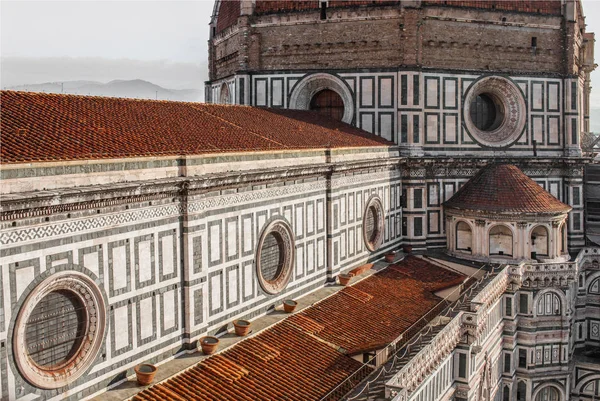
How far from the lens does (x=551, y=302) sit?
27828mm

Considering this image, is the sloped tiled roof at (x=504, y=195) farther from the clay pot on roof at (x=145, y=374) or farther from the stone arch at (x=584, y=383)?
the clay pot on roof at (x=145, y=374)

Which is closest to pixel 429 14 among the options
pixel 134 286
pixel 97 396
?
pixel 134 286

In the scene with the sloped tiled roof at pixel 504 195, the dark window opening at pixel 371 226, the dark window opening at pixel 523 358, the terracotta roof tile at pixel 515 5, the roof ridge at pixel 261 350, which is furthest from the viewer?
the terracotta roof tile at pixel 515 5

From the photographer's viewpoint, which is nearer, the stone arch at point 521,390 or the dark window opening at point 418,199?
the stone arch at point 521,390

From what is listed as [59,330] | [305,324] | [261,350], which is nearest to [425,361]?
[305,324]

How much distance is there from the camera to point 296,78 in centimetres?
3086

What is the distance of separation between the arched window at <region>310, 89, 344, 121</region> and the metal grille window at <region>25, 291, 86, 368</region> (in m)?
19.9

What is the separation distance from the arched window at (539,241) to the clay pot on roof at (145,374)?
1889 centimetres

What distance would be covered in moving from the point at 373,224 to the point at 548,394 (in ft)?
35.5

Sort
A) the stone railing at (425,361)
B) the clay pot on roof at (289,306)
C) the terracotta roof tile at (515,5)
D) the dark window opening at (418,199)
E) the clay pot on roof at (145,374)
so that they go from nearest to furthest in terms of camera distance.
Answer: the clay pot on roof at (145,374), the stone railing at (425,361), the clay pot on roof at (289,306), the dark window opening at (418,199), the terracotta roof tile at (515,5)

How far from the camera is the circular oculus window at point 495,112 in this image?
30781 millimetres

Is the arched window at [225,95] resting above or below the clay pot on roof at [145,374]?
above

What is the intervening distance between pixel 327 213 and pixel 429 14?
1260cm

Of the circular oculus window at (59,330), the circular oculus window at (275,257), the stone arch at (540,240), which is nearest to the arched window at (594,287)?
the stone arch at (540,240)
